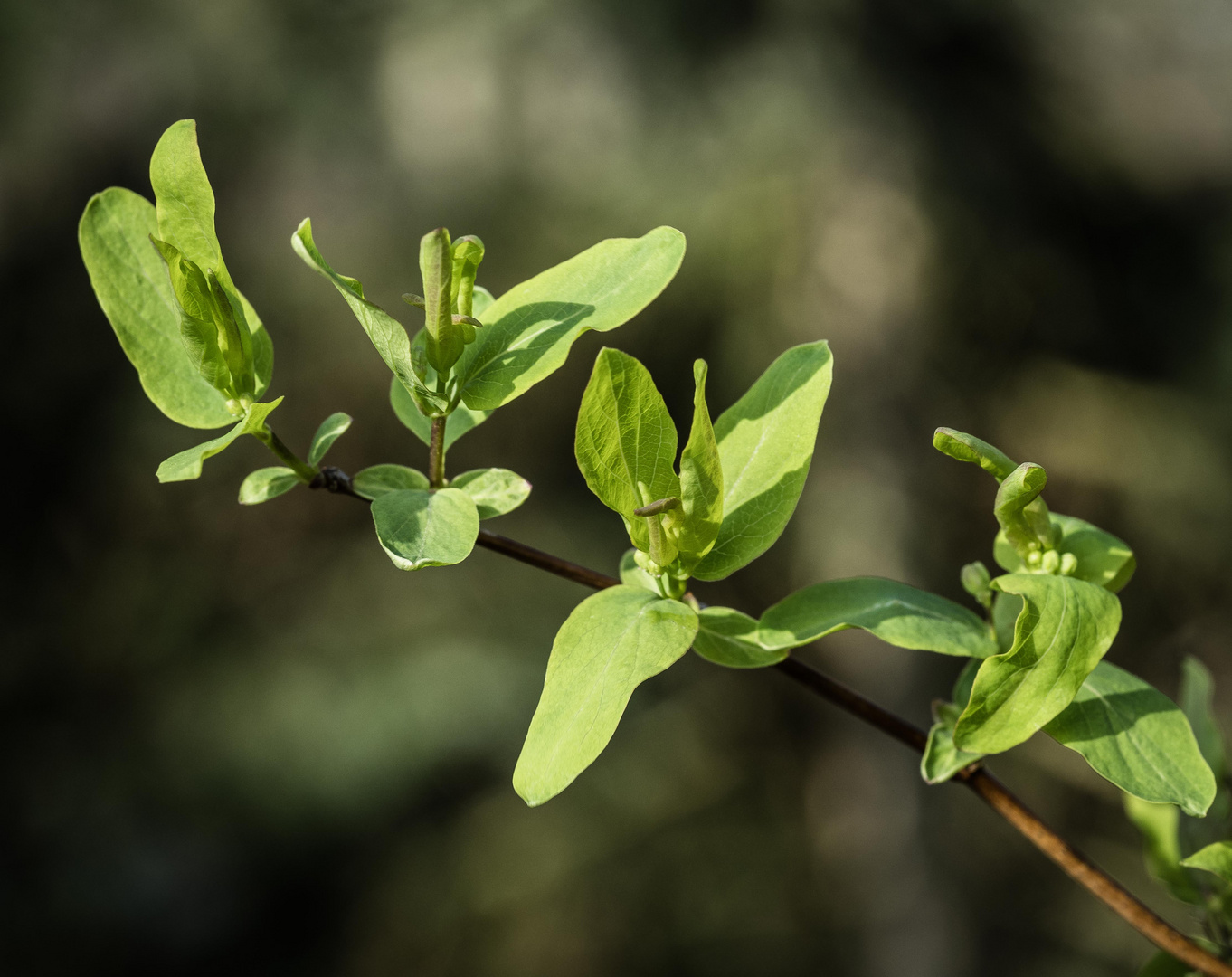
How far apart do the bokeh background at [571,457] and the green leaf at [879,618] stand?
6.14 ft

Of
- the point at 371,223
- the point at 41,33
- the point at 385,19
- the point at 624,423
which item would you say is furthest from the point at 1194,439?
the point at 41,33

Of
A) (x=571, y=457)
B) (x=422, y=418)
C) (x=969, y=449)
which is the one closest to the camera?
(x=969, y=449)

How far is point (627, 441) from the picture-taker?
347 mm

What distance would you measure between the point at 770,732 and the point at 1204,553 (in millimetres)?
1233

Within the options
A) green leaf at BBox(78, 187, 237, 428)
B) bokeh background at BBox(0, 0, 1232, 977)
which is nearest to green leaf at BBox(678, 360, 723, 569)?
green leaf at BBox(78, 187, 237, 428)

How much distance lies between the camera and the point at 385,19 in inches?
91.4

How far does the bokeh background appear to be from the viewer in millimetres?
2211

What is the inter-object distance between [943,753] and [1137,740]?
3.1 inches

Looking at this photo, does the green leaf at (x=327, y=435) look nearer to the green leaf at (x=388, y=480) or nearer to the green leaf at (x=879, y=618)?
the green leaf at (x=388, y=480)

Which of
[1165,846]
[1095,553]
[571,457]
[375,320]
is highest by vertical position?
[375,320]

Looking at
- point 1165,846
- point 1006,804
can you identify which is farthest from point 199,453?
point 1165,846

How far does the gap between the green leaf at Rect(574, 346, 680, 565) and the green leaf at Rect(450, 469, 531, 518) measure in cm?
6

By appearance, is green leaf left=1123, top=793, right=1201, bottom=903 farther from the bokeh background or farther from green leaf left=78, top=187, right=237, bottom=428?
the bokeh background

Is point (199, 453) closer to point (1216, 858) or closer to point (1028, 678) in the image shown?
point (1028, 678)
